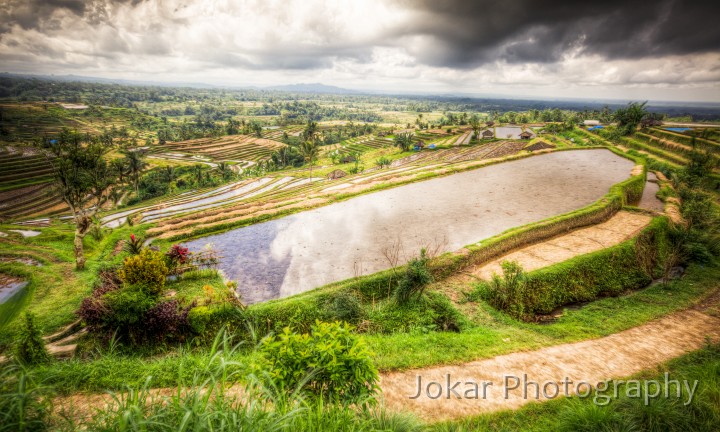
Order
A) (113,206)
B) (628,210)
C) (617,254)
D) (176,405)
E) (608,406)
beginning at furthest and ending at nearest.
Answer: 1. (113,206)
2. (628,210)
3. (617,254)
4. (608,406)
5. (176,405)

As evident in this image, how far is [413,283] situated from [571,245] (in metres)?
11.2

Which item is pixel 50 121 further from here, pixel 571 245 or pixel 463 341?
pixel 571 245

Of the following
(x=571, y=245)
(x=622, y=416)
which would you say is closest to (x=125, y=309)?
(x=622, y=416)

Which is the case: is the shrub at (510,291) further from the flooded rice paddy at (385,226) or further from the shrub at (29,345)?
the shrub at (29,345)

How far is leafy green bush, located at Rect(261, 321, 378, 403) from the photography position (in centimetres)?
440

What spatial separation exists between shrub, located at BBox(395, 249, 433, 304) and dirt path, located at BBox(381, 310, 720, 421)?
3480 millimetres

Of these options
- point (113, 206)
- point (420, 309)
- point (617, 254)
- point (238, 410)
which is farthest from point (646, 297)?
point (113, 206)

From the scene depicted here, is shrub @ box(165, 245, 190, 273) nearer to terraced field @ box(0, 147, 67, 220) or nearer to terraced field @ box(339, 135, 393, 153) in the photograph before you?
terraced field @ box(0, 147, 67, 220)

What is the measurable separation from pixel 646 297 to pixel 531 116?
124440 mm

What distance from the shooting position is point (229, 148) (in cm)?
9544

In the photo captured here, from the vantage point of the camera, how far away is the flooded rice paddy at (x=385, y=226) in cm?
1466

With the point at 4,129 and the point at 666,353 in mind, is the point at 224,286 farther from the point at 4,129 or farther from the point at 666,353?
the point at 4,129

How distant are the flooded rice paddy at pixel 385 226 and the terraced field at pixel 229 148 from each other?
72.4 metres

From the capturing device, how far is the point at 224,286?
12688 millimetres
